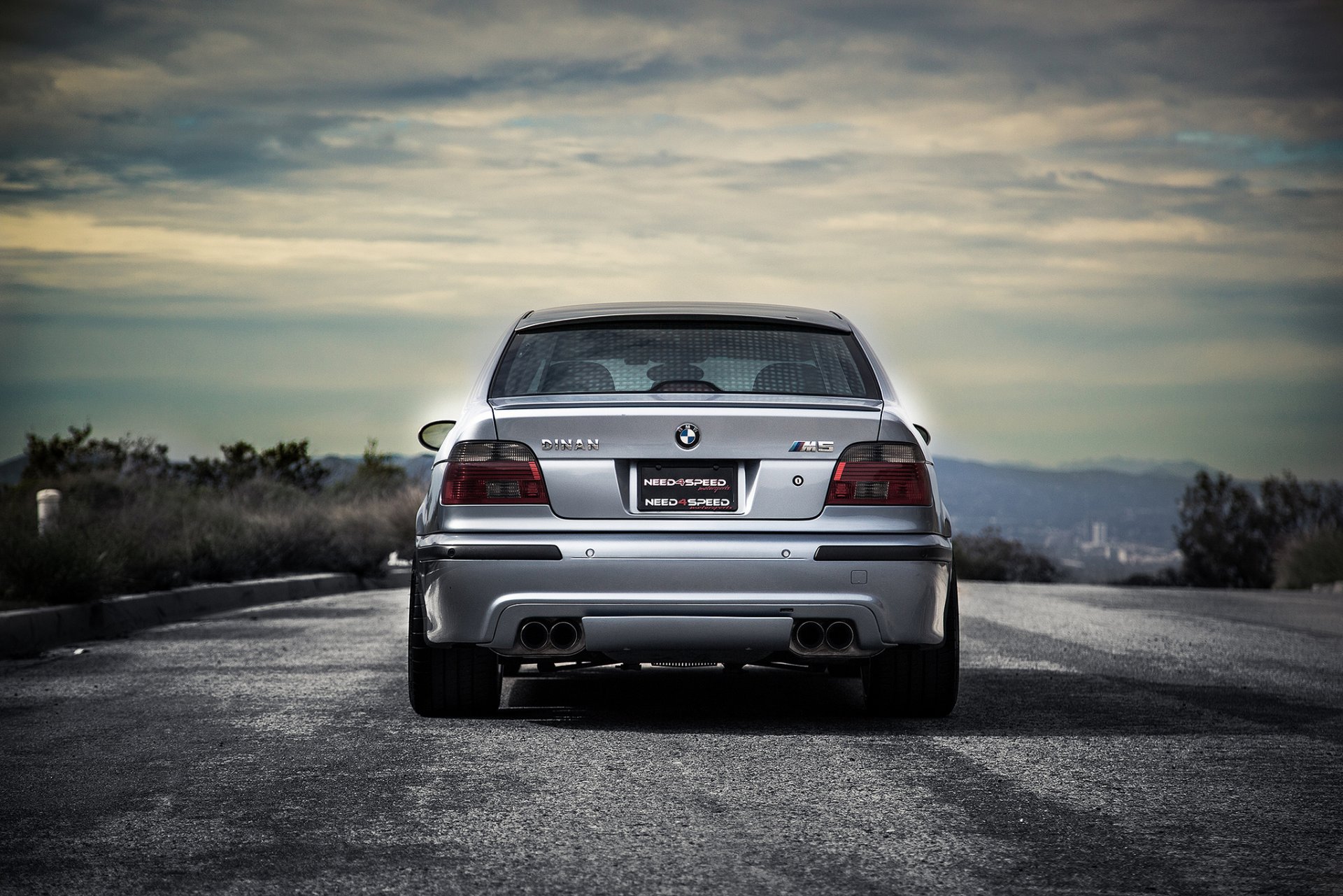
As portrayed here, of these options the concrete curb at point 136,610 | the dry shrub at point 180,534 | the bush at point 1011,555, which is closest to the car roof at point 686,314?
the concrete curb at point 136,610

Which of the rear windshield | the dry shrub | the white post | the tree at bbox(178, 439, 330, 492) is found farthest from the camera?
the tree at bbox(178, 439, 330, 492)

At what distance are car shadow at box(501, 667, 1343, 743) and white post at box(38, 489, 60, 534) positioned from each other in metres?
6.37

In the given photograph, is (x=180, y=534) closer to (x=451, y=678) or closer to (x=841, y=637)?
(x=451, y=678)

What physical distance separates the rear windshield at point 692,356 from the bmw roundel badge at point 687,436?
709mm

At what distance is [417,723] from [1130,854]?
3.21 metres

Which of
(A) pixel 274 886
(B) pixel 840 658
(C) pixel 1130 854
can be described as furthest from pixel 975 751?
(A) pixel 274 886

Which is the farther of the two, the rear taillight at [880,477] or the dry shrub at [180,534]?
the dry shrub at [180,534]

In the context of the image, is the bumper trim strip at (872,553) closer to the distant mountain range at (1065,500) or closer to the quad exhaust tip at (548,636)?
the quad exhaust tip at (548,636)

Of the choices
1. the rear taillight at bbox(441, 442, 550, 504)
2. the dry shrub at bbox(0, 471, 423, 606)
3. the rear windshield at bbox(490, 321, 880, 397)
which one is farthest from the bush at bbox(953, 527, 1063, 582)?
the rear taillight at bbox(441, 442, 550, 504)

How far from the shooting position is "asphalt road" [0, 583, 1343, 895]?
3.88 meters

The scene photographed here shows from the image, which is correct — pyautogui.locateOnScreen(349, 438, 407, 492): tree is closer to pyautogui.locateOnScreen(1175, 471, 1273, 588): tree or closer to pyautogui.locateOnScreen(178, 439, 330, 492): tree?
pyautogui.locateOnScreen(178, 439, 330, 492): tree

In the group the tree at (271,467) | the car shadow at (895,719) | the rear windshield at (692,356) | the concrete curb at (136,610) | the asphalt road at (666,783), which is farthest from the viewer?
the tree at (271,467)

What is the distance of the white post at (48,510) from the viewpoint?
12.5 meters

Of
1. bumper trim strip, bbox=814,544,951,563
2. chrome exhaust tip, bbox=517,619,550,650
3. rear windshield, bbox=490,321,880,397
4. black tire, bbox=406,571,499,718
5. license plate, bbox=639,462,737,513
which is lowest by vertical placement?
black tire, bbox=406,571,499,718
